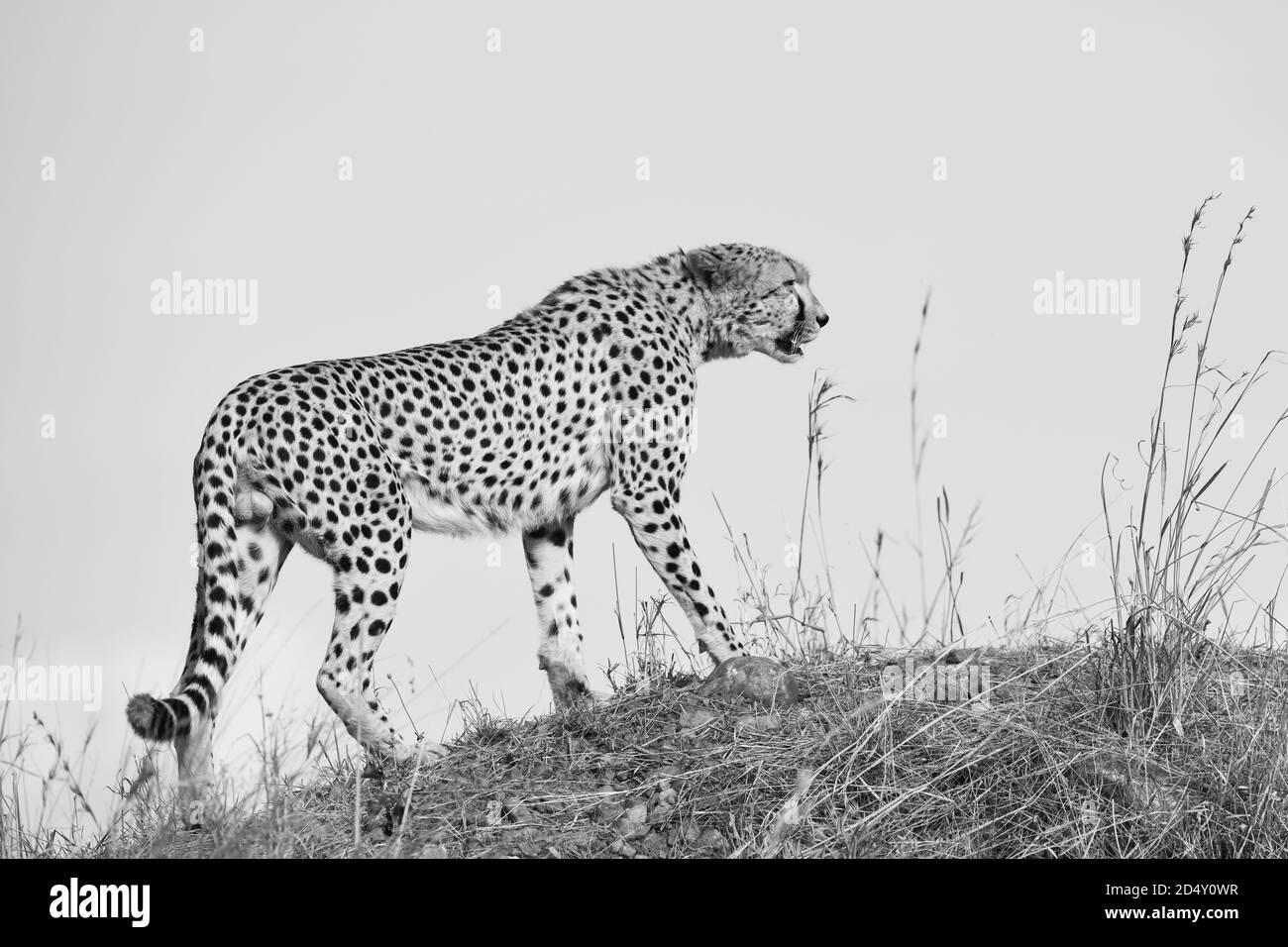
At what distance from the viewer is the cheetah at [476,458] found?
5.87 m

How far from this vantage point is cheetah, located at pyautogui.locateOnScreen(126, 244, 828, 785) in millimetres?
5867

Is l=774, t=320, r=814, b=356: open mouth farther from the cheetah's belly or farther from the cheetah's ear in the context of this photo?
the cheetah's belly

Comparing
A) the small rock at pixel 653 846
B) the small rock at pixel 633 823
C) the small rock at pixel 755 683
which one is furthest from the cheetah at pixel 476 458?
the small rock at pixel 653 846

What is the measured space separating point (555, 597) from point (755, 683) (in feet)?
5.13

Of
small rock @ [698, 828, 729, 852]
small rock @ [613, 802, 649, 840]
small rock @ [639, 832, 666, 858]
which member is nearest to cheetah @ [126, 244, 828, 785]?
small rock @ [613, 802, 649, 840]

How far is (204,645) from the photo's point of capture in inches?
227

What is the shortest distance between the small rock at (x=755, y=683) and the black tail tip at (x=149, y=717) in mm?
2050

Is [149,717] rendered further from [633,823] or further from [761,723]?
[761,723]

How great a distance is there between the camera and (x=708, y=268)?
7.40 meters

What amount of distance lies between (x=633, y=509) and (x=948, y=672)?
5.72ft

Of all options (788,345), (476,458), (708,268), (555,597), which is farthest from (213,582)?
(788,345)

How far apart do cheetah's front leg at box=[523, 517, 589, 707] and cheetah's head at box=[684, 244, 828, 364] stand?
133 cm
